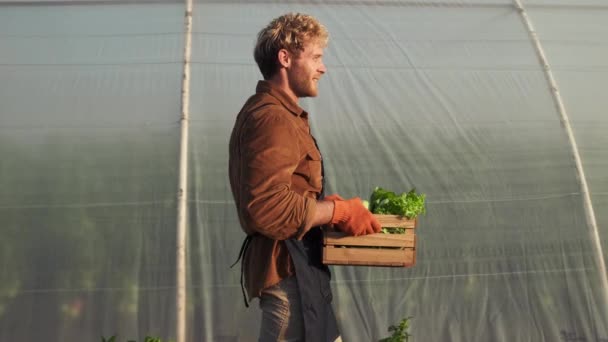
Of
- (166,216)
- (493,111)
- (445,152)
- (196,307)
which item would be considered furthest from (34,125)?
(493,111)

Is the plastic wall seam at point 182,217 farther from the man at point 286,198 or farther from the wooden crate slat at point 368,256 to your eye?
the wooden crate slat at point 368,256

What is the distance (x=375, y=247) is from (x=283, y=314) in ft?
1.74

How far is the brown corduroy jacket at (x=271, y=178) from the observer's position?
3.19 meters

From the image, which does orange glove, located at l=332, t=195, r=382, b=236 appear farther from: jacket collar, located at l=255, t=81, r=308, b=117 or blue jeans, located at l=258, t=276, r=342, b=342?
jacket collar, located at l=255, t=81, r=308, b=117

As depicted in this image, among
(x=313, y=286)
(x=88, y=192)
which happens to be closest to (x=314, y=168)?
(x=313, y=286)

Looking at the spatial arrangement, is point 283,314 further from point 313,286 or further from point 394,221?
point 394,221

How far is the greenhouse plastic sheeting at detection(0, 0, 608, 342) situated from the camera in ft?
20.6

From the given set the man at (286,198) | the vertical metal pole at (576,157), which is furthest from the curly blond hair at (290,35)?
the vertical metal pole at (576,157)

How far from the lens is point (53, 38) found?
737cm

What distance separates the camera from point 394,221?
3730 millimetres

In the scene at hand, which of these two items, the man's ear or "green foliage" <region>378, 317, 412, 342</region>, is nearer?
the man's ear

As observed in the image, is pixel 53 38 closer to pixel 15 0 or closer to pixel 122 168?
pixel 15 0

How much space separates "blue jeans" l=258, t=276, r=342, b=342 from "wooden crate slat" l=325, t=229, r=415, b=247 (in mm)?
248

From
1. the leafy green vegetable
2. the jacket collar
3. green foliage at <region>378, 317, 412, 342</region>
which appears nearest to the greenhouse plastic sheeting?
green foliage at <region>378, 317, 412, 342</region>
